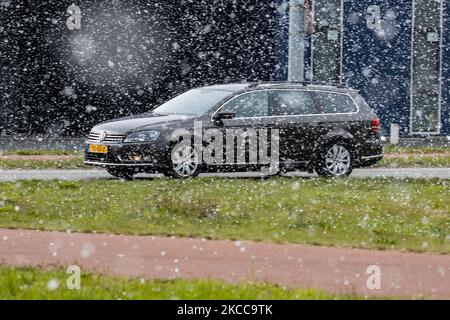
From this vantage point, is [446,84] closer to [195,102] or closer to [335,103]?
[335,103]

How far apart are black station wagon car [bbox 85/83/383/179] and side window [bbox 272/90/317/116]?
0.02 m

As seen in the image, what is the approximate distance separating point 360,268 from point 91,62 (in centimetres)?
1979

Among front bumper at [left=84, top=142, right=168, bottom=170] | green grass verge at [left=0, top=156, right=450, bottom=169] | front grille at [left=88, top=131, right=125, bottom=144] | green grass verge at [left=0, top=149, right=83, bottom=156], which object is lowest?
green grass verge at [left=0, top=156, right=450, bottom=169]

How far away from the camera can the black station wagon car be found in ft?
50.8

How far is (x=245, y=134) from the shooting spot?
52.5ft

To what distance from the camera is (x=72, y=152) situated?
21609 millimetres

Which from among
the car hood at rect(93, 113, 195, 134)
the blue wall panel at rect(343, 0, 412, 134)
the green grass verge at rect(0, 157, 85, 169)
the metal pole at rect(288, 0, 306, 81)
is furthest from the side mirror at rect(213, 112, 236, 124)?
the blue wall panel at rect(343, 0, 412, 134)

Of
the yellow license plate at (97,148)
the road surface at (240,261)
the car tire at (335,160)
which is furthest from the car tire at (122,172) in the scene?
the road surface at (240,261)

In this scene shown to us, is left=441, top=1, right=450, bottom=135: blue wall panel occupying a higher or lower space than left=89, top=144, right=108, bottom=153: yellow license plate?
higher

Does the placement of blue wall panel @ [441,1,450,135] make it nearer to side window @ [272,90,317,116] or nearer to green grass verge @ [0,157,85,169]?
side window @ [272,90,317,116]

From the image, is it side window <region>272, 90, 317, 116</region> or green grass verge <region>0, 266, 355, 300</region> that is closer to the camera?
green grass verge <region>0, 266, 355, 300</region>

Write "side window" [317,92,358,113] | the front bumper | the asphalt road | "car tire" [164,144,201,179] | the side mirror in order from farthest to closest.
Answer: "side window" [317,92,358,113] < the asphalt road < the side mirror < "car tire" [164,144,201,179] < the front bumper

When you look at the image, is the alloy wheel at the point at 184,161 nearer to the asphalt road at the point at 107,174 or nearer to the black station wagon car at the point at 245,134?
the black station wagon car at the point at 245,134

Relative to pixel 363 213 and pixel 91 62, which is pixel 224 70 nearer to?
pixel 91 62
